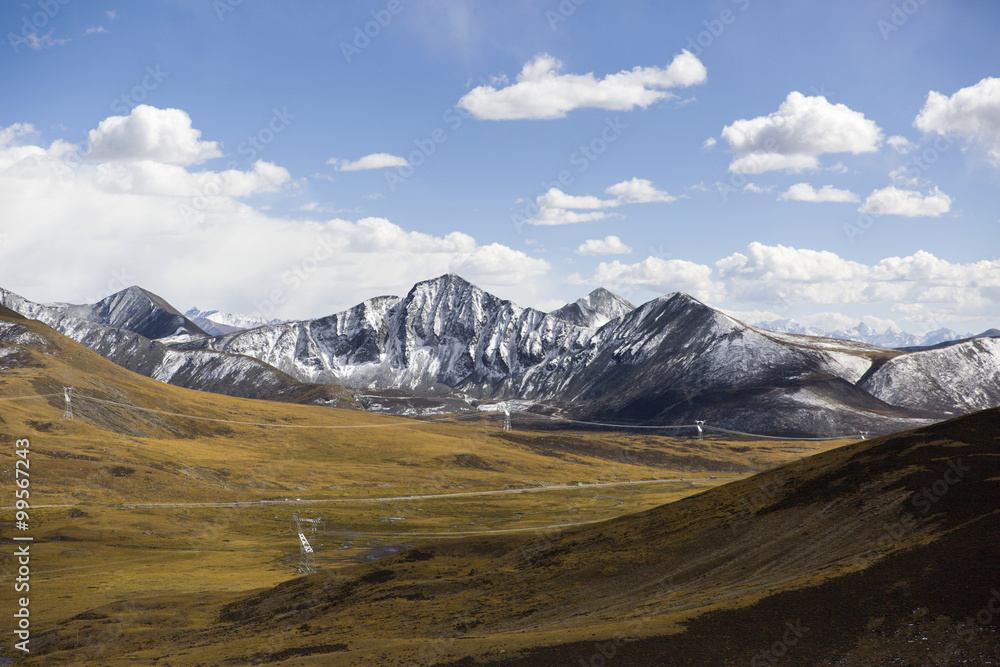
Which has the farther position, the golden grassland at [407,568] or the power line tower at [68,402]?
the power line tower at [68,402]

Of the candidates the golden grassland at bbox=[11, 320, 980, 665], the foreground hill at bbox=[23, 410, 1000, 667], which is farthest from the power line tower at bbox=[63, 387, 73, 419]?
the foreground hill at bbox=[23, 410, 1000, 667]

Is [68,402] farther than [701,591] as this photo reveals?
Yes

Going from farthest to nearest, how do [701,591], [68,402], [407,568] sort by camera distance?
[68,402]
[407,568]
[701,591]

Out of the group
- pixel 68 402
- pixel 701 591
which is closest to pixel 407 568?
pixel 701 591

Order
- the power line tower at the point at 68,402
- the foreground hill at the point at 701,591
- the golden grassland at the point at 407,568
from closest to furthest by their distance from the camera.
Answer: the foreground hill at the point at 701,591 < the golden grassland at the point at 407,568 < the power line tower at the point at 68,402

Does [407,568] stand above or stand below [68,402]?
below

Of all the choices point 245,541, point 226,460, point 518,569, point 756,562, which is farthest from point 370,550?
point 226,460

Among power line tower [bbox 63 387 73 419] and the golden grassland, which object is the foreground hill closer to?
the golden grassland

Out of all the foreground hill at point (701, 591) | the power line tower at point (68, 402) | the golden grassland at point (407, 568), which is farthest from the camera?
the power line tower at point (68, 402)

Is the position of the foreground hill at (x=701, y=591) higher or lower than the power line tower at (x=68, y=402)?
lower

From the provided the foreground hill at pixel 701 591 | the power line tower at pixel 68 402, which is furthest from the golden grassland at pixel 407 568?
the power line tower at pixel 68 402

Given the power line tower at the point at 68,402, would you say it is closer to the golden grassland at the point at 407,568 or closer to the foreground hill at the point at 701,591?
the golden grassland at the point at 407,568

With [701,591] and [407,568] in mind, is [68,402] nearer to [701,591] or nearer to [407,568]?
[407,568]

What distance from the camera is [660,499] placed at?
148 m
